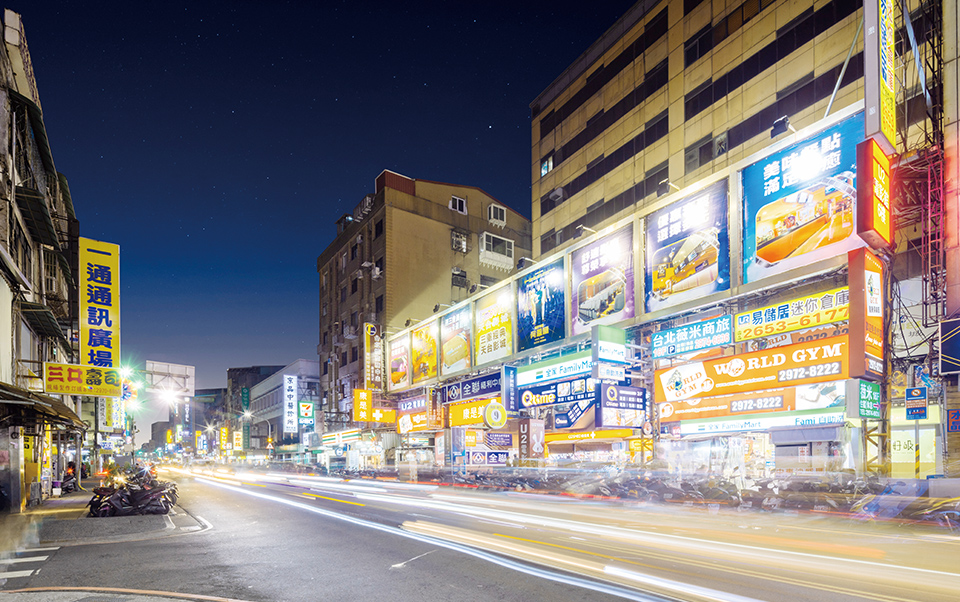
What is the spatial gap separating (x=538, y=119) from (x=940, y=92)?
2867 centimetres

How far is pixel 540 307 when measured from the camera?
30203mm

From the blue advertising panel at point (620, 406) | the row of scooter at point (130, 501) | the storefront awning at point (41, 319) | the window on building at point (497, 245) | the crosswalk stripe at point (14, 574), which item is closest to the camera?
the crosswalk stripe at point (14, 574)

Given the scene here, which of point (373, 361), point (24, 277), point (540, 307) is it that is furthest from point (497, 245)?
point (24, 277)

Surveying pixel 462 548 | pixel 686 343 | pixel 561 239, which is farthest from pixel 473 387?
pixel 462 548

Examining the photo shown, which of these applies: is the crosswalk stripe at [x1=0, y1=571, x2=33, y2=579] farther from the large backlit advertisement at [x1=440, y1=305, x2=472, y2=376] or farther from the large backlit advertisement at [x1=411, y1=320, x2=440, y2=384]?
the large backlit advertisement at [x1=411, y1=320, x2=440, y2=384]

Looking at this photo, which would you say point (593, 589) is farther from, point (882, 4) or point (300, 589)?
point (882, 4)

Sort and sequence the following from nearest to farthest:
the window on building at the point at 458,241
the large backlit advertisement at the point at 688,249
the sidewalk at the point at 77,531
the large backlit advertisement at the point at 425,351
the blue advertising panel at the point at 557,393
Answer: the sidewalk at the point at 77,531, the large backlit advertisement at the point at 688,249, the blue advertising panel at the point at 557,393, the large backlit advertisement at the point at 425,351, the window on building at the point at 458,241

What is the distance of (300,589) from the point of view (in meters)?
8.73

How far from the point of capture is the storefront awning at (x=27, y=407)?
Result: 14.7 metres

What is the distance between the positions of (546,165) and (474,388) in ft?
58.3

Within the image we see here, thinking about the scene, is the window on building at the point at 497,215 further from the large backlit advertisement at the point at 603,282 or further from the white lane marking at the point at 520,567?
the white lane marking at the point at 520,567

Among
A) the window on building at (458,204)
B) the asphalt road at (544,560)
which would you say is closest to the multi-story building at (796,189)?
the asphalt road at (544,560)

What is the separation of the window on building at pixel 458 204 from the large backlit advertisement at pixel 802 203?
143ft

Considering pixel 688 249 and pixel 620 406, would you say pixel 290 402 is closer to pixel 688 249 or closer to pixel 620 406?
pixel 620 406
